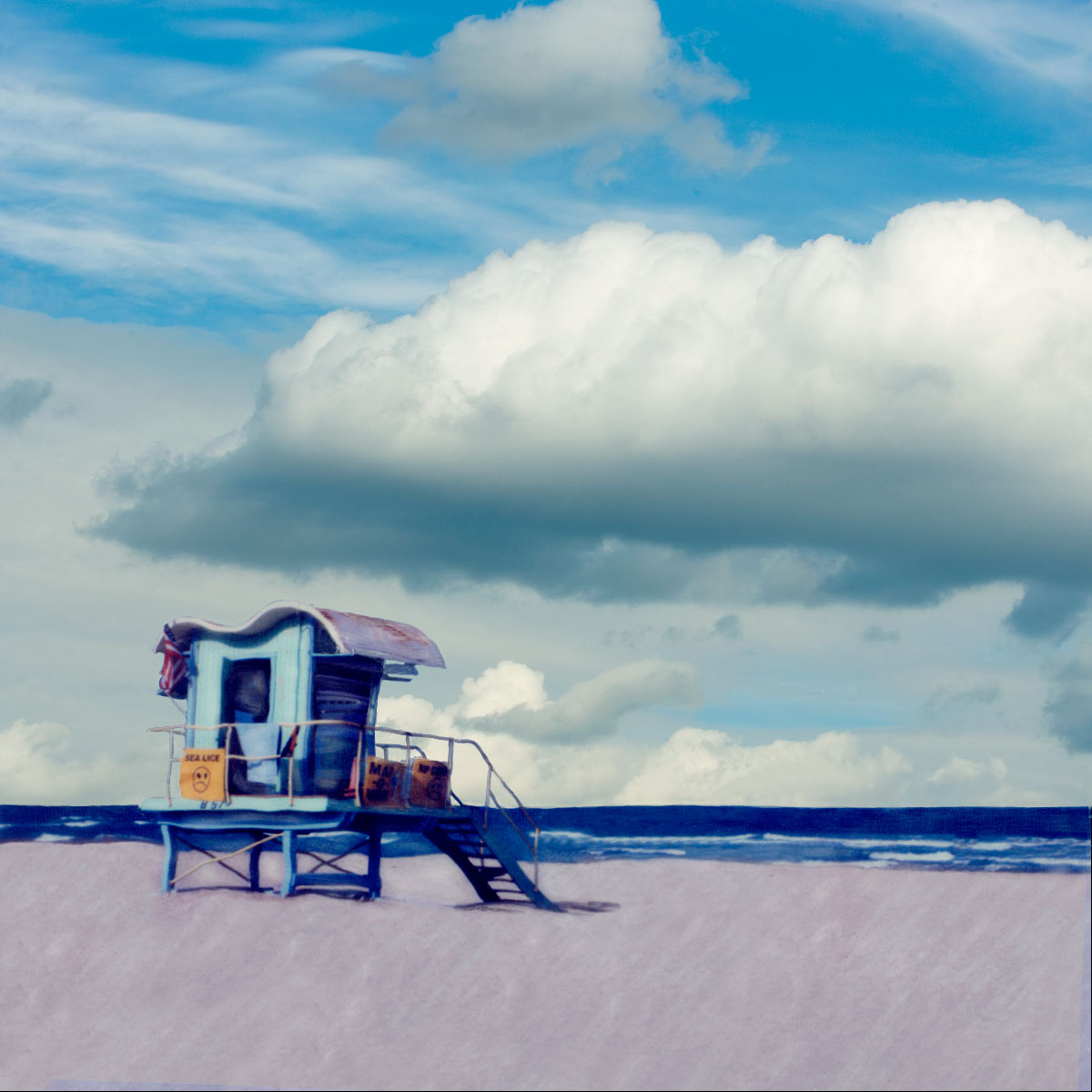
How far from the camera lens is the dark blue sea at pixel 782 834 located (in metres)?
26.1

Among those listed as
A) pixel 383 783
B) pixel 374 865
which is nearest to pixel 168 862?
pixel 374 865

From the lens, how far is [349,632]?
25.2 metres

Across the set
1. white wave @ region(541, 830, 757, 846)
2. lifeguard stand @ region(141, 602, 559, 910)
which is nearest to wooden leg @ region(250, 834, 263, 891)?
lifeguard stand @ region(141, 602, 559, 910)

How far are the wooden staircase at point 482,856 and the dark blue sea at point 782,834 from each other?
10.2 ft

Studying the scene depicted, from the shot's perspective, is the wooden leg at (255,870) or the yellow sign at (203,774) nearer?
the yellow sign at (203,774)

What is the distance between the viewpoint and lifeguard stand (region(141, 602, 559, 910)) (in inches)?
982

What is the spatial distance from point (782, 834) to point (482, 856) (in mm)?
7284

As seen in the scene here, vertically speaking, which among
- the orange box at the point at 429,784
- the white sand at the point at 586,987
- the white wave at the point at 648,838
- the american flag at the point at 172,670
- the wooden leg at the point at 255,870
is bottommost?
the white sand at the point at 586,987

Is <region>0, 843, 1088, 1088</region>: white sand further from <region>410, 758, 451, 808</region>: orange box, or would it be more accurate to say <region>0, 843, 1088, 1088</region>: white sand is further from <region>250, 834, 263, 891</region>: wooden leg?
<region>410, 758, 451, 808</region>: orange box

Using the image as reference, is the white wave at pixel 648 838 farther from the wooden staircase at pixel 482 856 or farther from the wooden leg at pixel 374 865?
the wooden leg at pixel 374 865

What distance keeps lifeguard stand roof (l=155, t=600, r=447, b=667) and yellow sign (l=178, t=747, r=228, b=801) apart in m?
2.17

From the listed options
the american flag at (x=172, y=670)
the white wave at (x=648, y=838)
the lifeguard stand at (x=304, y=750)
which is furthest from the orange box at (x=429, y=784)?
the white wave at (x=648, y=838)

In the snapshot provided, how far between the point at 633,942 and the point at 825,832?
8.24m

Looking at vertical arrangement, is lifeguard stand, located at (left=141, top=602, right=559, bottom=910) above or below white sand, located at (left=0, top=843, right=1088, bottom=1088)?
above
